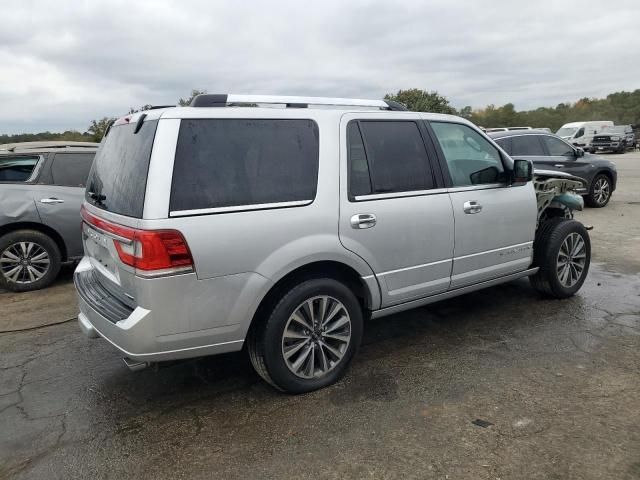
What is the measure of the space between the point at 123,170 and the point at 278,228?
1011 millimetres

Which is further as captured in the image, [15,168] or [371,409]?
[15,168]

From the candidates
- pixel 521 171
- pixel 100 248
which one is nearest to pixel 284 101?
pixel 100 248

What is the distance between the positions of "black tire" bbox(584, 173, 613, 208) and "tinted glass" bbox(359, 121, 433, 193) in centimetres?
856

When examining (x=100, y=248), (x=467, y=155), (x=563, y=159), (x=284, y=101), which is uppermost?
(x=284, y=101)

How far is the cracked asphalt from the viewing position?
8.36 ft

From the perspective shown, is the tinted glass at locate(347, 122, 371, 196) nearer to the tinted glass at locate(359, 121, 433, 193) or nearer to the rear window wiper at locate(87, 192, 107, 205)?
the tinted glass at locate(359, 121, 433, 193)

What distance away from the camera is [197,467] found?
8.39 feet

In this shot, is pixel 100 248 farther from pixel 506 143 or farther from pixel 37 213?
pixel 506 143

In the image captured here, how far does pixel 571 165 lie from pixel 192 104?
9.59m

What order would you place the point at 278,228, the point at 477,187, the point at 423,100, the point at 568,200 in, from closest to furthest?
the point at 278,228 → the point at 477,187 → the point at 568,200 → the point at 423,100

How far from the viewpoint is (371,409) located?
3041mm

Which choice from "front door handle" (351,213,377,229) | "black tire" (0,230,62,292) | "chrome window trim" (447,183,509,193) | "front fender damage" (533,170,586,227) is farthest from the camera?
"black tire" (0,230,62,292)

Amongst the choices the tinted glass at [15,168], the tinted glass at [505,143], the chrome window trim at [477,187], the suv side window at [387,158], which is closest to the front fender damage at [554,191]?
the chrome window trim at [477,187]

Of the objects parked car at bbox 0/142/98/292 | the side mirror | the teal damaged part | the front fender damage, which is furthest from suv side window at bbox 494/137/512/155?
parked car at bbox 0/142/98/292
